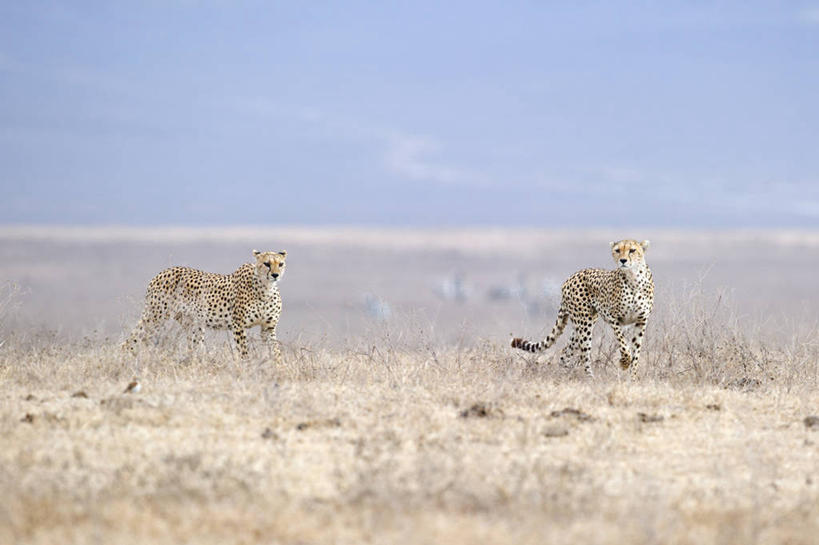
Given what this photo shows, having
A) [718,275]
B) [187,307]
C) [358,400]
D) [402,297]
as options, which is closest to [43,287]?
[402,297]

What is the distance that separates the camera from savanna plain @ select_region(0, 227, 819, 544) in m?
4.38

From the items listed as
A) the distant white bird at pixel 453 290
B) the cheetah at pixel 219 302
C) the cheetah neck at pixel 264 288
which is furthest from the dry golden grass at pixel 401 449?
the distant white bird at pixel 453 290

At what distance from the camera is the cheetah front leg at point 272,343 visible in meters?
8.31

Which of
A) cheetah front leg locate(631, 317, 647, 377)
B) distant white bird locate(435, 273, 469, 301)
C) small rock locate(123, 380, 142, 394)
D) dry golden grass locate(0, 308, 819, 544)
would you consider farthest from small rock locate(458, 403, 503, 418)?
distant white bird locate(435, 273, 469, 301)

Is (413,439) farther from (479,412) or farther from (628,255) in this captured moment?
(628,255)

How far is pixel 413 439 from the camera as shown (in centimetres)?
587

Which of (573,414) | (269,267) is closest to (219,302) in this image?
(269,267)

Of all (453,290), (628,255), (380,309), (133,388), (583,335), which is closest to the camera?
(133,388)

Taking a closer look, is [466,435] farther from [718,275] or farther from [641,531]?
[718,275]

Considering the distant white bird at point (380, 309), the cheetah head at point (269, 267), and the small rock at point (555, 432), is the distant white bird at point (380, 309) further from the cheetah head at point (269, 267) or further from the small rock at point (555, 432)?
the small rock at point (555, 432)

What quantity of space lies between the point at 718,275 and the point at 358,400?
121 ft

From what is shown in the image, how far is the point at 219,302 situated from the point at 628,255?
128 inches

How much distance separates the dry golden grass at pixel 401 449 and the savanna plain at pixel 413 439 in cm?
2

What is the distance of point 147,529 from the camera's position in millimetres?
4242
